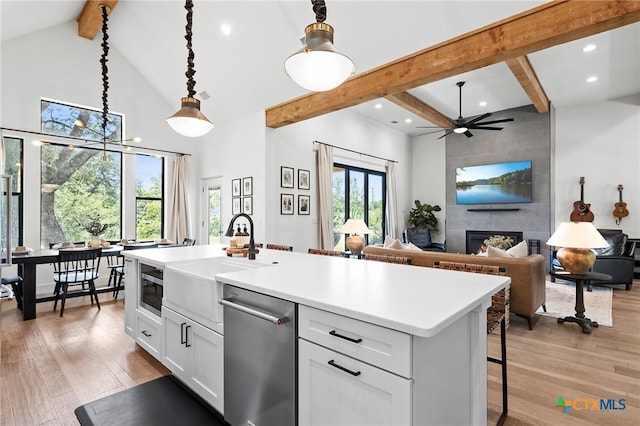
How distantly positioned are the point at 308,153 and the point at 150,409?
15.8 feet

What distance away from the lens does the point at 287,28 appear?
4.14 meters

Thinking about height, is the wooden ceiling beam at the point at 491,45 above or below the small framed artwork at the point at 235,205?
above

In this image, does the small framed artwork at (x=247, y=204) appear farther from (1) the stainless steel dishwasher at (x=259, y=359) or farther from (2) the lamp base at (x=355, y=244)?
(1) the stainless steel dishwasher at (x=259, y=359)

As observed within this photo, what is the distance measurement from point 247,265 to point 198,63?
412cm

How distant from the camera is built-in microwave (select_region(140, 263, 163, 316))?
2.55 m

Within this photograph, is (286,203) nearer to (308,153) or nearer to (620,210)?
(308,153)

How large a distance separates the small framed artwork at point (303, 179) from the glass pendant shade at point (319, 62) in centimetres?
401

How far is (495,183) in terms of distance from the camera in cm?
752

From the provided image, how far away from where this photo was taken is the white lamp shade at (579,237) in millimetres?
Result: 3256

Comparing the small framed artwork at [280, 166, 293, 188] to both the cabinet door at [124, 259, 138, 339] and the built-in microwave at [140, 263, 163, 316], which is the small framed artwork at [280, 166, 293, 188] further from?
the built-in microwave at [140, 263, 163, 316]

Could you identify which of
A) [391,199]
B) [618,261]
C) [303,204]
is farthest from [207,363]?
[391,199]

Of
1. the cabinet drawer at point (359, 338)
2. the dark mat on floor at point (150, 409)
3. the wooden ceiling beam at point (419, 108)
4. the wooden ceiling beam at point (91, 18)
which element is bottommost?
the dark mat on floor at point (150, 409)

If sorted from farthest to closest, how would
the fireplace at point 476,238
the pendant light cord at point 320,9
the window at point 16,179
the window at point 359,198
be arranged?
1. the fireplace at point 476,238
2. the window at point 359,198
3. the window at point 16,179
4. the pendant light cord at point 320,9

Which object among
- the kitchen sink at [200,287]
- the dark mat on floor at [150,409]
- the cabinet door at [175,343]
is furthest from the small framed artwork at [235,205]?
the dark mat on floor at [150,409]
